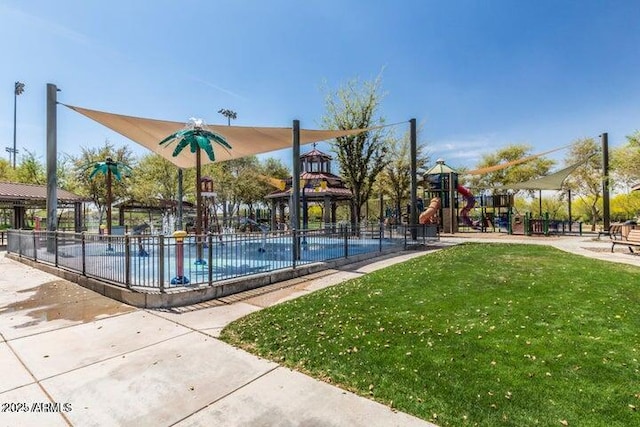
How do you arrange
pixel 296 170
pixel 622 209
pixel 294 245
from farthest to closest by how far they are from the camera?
1. pixel 622 209
2. pixel 296 170
3. pixel 294 245

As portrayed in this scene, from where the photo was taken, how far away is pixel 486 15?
14320 mm

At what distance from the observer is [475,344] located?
407cm

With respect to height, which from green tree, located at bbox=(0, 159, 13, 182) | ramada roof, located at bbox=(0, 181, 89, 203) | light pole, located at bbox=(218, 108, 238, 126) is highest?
light pole, located at bbox=(218, 108, 238, 126)

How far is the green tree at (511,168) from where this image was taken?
3800 centimetres

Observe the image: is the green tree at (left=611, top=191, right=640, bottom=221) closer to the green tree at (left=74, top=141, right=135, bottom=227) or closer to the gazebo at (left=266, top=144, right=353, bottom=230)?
the gazebo at (left=266, top=144, right=353, bottom=230)

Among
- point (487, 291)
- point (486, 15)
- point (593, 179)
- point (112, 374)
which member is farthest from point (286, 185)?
point (593, 179)

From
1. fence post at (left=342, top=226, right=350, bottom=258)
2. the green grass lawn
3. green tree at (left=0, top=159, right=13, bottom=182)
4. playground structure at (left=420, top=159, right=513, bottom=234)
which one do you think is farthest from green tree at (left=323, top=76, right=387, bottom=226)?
green tree at (left=0, top=159, right=13, bottom=182)

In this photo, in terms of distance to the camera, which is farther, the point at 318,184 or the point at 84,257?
the point at 318,184

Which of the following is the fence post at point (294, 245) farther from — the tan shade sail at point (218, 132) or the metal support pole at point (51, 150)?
the metal support pole at point (51, 150)

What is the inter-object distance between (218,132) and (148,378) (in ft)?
30.6

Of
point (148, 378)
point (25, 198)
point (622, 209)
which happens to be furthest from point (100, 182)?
point (622, 209)

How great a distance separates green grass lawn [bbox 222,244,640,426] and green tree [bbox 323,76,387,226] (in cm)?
1344

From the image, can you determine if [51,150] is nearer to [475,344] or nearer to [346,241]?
[346,241]

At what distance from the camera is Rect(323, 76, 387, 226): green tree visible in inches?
780
